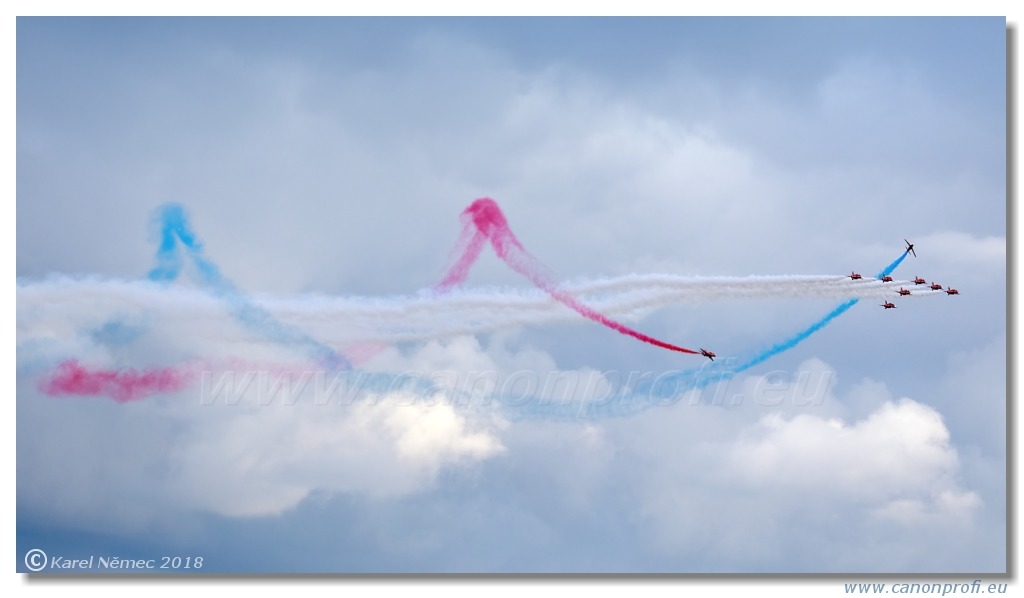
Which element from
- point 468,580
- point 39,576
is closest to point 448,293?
point 468,580

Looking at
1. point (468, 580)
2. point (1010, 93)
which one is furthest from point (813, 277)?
point (468, 580)

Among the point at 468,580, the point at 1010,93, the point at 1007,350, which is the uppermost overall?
the point at 1010,93

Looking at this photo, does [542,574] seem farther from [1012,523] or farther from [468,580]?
[1012,523]

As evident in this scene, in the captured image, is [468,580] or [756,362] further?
[756,362]

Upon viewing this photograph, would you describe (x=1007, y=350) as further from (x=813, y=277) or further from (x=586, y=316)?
(x=586, y=316)

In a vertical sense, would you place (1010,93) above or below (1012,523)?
above

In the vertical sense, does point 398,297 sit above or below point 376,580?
above

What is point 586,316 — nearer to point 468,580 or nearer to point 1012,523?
point 468,580
